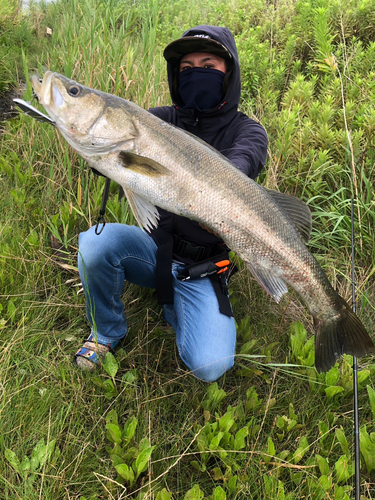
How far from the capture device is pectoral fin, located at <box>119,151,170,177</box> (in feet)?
6.14

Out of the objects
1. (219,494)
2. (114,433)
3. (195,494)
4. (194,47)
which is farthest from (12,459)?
(194,47)

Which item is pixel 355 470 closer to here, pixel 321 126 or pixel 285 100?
pixel 321 126

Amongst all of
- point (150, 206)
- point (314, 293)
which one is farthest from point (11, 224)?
point (314, 293)

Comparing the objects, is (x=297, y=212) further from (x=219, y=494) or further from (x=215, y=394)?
(x=219, y=494)

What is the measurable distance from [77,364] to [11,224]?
4.55ft

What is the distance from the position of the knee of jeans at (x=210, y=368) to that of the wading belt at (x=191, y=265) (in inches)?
12.7

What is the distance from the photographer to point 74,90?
1886mm

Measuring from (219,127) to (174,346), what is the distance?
1.57 metres

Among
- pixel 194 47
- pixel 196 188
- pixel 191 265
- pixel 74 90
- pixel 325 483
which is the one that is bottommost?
pixel 325 483

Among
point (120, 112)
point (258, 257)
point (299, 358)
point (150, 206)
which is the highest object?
point (120, 112)

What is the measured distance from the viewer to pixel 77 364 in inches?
92.6

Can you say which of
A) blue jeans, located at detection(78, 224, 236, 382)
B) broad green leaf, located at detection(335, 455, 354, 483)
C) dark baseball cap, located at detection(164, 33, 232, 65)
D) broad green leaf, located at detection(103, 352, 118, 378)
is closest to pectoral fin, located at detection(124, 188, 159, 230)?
blue jeans, located at detection(78, 224, 236, 382)

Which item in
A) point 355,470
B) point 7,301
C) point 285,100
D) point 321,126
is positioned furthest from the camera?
point 285,100

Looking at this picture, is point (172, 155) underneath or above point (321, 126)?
above
